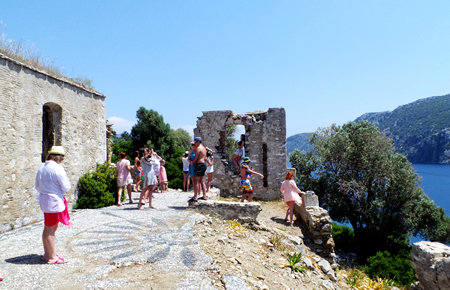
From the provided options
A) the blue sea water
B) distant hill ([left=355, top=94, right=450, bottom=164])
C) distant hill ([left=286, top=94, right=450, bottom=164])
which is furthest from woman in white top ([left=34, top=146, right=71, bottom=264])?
distant hill ([left=355, top=94, right=450, bottom=164])

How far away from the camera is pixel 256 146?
1518 cm

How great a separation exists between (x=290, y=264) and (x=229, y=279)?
2406 millimetres

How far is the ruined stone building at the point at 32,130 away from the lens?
758 centimetres

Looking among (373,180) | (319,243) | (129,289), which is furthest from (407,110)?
(129,289)

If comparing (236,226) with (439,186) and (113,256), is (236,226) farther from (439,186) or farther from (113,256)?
(439,186)

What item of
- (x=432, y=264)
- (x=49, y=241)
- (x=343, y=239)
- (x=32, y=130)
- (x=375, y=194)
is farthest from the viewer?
(x=343, y=239)

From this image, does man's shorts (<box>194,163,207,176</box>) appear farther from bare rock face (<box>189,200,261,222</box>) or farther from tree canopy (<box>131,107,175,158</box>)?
tree canopy (<box>131,107,175,158</box>)

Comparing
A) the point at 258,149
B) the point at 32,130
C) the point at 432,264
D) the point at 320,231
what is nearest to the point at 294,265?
the point at 320,231

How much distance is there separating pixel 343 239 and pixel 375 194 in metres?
3.83

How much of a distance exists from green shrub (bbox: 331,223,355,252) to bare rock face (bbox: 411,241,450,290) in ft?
34.3

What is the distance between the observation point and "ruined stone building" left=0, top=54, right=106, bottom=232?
7.58 meters

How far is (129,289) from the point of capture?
401 cm

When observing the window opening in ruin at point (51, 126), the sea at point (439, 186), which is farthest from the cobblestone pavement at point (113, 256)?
the sea at point (439, 186)

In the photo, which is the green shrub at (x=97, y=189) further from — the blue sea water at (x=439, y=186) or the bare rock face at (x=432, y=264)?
the blue sea water at (x=439, y=186)
